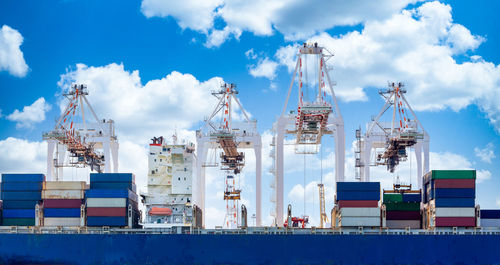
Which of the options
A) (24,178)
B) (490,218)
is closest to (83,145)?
(24,178)

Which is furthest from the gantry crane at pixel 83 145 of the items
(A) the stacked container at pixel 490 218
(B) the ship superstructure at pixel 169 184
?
(A) the stacked container at pixel 490 218

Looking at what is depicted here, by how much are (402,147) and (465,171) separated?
9.88 m

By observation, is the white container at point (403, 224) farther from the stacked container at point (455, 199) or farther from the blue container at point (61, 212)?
the blue container at point (61, 212)

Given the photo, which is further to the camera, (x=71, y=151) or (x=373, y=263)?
(x=71, y=151)

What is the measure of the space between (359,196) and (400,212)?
619 centimetres

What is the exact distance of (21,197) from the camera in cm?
6084

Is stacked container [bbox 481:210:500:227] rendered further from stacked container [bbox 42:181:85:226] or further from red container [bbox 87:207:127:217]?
stacked container [bbox 42:181:85:226]

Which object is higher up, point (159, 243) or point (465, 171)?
Result: point (465, 171)

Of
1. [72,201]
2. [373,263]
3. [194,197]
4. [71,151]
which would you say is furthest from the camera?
[71,151]

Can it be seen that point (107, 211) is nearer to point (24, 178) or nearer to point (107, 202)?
point (107, 202)

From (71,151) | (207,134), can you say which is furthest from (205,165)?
(71,151)

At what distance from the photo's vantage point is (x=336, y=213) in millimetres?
59688

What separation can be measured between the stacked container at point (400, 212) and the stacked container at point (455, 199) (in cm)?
485

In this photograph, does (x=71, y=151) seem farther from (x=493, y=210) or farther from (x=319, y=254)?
(x=493, y=210)
